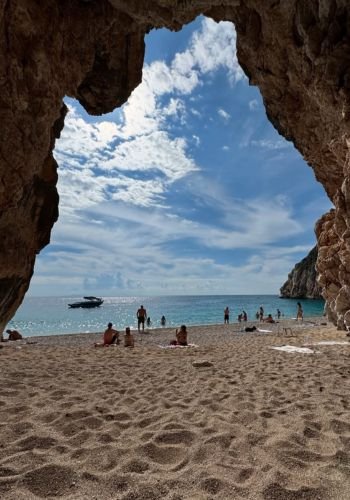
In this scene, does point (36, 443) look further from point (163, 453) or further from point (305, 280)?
point (305, 280)

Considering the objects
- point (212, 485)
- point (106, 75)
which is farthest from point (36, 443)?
point (106, 75)

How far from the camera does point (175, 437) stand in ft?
14.1

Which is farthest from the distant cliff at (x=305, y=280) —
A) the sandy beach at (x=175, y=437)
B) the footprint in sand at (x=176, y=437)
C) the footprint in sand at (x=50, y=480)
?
the footprint in sand at (x=50, y=480)

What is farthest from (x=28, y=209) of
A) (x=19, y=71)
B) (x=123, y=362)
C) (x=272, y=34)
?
(x=272, y=34)

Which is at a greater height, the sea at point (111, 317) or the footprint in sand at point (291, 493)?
the footprint in sand at point (291, 493)

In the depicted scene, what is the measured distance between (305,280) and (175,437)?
420ft

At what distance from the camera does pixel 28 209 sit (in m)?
7.60

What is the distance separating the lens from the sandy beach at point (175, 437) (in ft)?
10.3

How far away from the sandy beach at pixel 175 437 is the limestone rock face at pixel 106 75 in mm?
3359

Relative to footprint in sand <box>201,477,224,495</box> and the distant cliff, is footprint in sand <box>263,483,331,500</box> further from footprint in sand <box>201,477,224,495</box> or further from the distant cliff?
the distant cliff

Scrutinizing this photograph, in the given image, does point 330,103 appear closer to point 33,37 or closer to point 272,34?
point 272,34

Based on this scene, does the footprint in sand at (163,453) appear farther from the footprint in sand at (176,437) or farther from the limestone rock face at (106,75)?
the limestone rock face at (106,75)

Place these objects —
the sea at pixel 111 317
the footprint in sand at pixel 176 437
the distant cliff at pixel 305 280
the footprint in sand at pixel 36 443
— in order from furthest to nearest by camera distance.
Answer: the distant cliff at pixel 305 280 → the sea at pixel 111 317 → the footprint in sand at pixel 176 437 → the footprint in sand at pixel 36 443

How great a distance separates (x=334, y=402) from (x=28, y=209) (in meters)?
7.98
